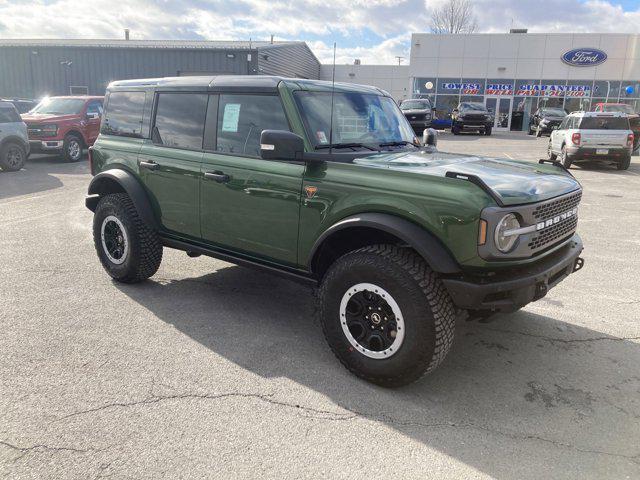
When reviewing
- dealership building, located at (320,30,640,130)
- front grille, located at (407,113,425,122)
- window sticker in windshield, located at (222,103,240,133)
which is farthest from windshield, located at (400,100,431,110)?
window sticker in windshield, located at (222,103,240,133)

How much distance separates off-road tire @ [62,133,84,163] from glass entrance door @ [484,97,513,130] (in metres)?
27.1

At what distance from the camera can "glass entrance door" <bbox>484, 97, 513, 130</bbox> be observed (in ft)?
111

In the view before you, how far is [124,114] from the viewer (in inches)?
197

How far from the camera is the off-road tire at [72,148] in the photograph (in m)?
14.8

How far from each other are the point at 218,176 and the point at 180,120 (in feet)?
2.75

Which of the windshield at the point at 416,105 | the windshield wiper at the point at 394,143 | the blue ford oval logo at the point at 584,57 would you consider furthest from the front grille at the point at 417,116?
the windshield wiper at the point at 394,143

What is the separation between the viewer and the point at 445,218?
114 inches

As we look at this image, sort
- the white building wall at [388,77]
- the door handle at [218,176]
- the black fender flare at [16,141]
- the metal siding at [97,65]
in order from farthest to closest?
the white building wall at [388,77]
the metal siding at [97,65]
the black fender flare at [16,141]
the door handle at [218,176]

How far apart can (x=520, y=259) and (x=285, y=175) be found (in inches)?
66.0

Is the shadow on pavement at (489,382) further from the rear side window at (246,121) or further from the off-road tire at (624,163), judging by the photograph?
the off-road tire at (624,163)

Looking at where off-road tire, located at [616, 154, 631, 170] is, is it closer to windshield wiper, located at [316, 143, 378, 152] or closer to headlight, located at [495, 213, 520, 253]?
windshield wiper, located at [316, 143, 378, 152]

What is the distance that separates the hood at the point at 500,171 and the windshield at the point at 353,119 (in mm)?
307

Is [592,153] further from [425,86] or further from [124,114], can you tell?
[425,86]

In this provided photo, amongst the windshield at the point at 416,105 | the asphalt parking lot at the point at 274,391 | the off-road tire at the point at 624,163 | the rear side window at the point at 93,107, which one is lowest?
the asphalt parking lot at the point at 274,391
